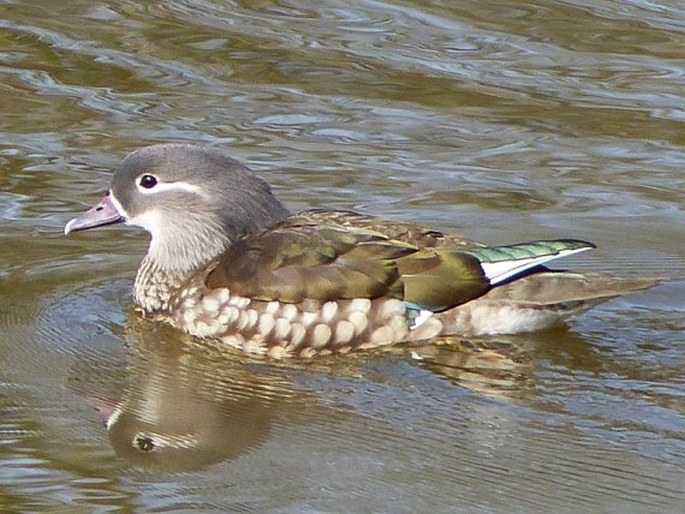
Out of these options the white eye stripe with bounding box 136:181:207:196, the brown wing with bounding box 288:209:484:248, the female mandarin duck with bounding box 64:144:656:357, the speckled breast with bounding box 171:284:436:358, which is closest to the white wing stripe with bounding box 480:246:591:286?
the female mandarin duck with bounding box 64:144:656:357

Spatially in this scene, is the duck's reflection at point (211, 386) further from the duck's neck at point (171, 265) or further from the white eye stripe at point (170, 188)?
the white eye stripe at point (170, 188)

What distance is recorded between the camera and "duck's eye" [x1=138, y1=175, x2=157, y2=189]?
8400mm

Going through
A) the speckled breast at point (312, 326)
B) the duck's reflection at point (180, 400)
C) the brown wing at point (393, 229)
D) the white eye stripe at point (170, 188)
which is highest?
the brown wing at point (393, 229)

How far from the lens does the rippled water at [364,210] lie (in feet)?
21.2

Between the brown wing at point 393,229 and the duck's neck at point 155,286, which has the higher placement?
the brown wing at point 393,229

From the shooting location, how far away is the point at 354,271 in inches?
308

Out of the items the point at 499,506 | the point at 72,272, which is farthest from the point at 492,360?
the point at 72,272

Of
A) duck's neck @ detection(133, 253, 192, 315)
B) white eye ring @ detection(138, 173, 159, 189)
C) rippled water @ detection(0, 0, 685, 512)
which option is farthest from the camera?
white eye ring @ detection(138, 173, 159, 189)

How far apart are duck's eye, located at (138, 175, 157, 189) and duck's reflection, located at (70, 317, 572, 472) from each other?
664 mm

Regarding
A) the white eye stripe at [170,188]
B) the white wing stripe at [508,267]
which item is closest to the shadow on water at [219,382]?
the white wing stripe at [508,267]

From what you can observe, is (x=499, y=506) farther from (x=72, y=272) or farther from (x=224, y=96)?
(x=224, y=96)

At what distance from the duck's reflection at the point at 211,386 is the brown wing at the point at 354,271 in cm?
25

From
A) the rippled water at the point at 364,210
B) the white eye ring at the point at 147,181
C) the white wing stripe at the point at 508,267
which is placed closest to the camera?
the rippled water at the point at 364,210

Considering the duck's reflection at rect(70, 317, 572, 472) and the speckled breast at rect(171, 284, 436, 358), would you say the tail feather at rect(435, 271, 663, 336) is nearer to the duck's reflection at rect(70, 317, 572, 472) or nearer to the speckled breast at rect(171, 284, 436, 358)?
the duck's reflection at rect(70, 317, 572, 472)
